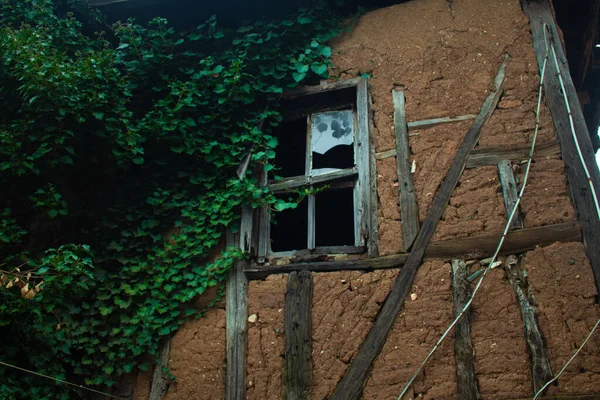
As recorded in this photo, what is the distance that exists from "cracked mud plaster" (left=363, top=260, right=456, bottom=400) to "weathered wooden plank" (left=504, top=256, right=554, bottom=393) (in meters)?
0.48

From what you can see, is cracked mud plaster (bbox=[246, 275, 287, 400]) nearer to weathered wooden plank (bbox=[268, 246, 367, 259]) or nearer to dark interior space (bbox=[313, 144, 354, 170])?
weathered wooden plank (bbox=[268, 246, 367, 259])

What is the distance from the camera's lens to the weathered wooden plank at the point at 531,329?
13.1 feet

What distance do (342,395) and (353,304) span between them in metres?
0.70

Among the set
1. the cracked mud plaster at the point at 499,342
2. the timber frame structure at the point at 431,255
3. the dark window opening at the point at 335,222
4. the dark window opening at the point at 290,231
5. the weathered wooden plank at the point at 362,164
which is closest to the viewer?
the cracked mud plaster at the point at 499,342

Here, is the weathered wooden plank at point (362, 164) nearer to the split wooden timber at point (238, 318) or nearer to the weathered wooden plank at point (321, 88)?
the weathered wooden plank at point (321, 88)

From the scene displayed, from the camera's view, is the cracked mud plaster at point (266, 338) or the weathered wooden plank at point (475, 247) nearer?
the weathered wooden plank at point (475, 247)

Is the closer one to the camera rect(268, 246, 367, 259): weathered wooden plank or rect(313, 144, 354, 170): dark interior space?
rect(268, 246, 367, 259): weathered wooden plank

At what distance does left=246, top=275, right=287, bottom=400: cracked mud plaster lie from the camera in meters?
4.57

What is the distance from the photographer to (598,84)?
24.7 ft

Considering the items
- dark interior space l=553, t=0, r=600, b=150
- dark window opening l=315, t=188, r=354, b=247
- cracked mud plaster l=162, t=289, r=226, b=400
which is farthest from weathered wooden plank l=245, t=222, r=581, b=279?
dark window opening l=315, t=188, r=354, b=247

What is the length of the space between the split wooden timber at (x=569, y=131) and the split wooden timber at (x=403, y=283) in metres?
0.51

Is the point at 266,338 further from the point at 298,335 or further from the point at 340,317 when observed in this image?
the point at 340,317

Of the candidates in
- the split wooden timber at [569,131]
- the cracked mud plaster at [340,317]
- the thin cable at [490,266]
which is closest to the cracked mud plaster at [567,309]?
the split wooden timber at [569,131]

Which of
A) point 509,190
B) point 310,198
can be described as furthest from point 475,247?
point 310,198
